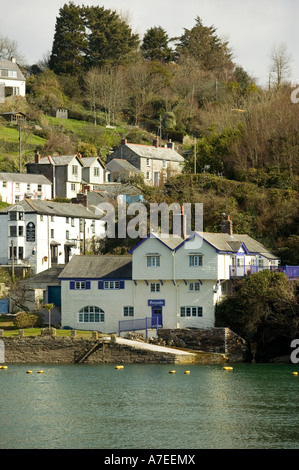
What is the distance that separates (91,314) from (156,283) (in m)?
5.38

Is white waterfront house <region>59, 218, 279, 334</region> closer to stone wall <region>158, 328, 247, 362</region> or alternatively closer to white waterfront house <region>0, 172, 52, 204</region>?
stone wall <region>158, 328, 247, 362</region>

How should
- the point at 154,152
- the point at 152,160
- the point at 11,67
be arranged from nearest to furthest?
the point at 152,160, the point at 154,152, the point at 11,67

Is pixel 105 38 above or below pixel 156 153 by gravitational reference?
above

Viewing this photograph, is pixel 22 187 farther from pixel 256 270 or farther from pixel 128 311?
pixel 256 270

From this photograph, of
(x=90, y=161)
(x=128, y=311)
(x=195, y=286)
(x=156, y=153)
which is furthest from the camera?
(x=156, y=153)

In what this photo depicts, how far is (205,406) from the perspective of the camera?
1640 inches

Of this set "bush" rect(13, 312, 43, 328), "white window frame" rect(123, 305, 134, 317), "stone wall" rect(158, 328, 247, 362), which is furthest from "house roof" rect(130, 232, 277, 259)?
"bush" rect(13, 312, 43, 328)

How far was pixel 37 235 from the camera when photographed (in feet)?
251

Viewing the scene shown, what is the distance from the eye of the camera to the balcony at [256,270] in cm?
6147

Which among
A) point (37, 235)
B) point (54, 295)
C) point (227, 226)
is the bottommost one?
point (54, 295)

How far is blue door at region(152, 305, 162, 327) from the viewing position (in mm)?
61678

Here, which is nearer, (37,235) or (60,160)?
(37,235)

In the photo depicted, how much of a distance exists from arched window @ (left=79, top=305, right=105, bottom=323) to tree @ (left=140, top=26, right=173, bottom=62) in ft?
303

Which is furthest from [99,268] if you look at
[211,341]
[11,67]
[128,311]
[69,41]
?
[69,41]
